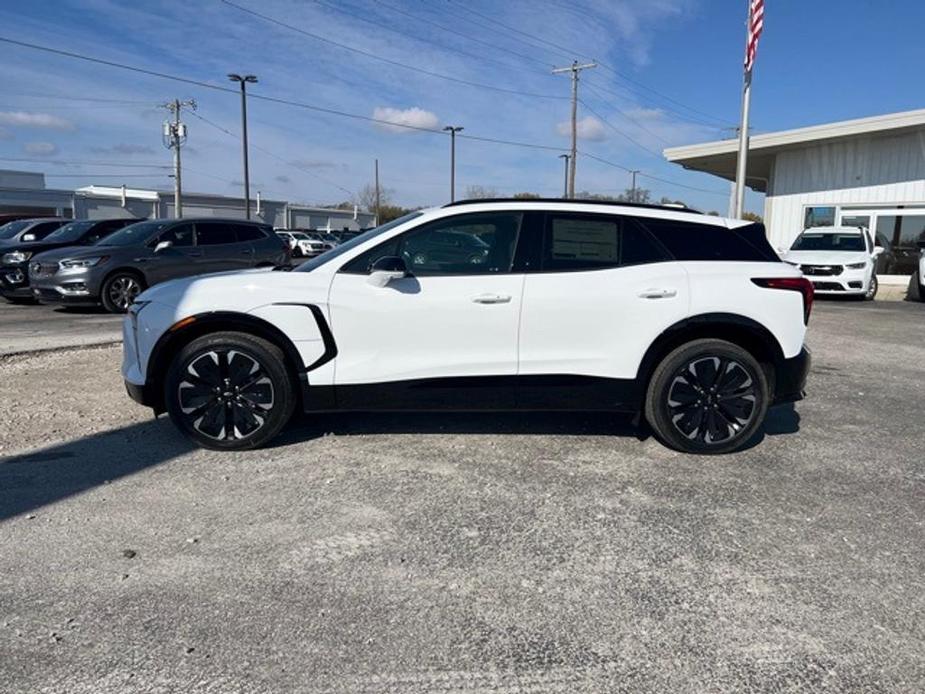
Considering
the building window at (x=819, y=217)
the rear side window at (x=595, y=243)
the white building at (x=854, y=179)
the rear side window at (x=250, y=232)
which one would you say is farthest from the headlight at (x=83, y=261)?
the building window at (x=819, y=217)

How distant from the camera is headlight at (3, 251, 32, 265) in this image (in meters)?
12.6

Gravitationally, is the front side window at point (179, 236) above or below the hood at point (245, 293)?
above

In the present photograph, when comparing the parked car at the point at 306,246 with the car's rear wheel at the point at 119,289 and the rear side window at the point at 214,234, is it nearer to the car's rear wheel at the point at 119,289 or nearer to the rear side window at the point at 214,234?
the rear side window at the point at 214,234

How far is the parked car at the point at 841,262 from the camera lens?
1478cm

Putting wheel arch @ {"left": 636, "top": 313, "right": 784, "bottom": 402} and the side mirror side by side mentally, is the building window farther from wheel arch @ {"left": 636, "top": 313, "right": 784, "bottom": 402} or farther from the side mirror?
the side mirror

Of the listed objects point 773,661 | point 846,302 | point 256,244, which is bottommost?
point 773,661

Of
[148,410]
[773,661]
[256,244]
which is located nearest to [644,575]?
[773,661]

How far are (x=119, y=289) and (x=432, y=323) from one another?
8.95 meters

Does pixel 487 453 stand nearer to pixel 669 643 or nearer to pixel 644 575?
pixel 644 575

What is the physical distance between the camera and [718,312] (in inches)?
179

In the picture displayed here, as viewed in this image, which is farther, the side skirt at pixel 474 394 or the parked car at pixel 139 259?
the parked car at pixel 139 259

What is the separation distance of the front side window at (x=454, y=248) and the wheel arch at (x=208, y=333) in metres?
0.65

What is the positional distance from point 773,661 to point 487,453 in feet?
7.81

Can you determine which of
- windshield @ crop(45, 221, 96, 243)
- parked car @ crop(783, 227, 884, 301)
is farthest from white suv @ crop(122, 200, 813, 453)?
parked car @ crop(783, 227, 884, 301)
